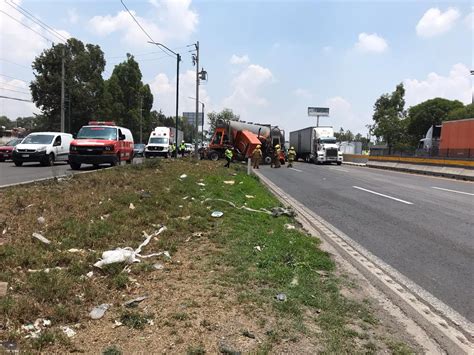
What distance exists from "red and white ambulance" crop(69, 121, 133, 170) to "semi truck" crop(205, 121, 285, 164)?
16798mm

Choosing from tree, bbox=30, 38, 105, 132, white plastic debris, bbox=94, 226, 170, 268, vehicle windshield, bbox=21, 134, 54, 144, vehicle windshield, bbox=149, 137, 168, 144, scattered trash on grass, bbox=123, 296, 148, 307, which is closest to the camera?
scattered trash on grass, bbox=123, 296, 148, 307

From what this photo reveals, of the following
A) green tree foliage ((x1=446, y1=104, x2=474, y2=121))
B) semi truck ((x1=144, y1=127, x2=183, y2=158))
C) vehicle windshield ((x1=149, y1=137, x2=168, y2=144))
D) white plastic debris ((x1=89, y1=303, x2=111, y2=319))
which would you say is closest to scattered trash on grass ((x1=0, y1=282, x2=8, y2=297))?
white plastic debris ((x1=89, y1=303, x2=111, y2=319))

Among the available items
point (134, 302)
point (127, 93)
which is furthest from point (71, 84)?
point (134, 302)

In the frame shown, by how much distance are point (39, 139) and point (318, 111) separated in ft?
274

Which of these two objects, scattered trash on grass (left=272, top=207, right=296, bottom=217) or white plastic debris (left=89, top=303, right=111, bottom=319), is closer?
white plastic debris (left=89, top=303, right=111, bottom=319)

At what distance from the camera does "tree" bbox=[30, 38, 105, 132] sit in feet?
192

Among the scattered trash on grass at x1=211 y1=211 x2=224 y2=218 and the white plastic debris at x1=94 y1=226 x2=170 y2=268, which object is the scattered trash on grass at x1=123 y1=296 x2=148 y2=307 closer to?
the white plastic debris at x1=94 y1=226 x2=170 y2=268

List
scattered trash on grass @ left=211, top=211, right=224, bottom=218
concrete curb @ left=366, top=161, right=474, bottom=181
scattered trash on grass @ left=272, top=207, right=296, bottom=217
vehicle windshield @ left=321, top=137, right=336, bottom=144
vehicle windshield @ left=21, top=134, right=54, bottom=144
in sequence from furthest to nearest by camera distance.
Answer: vehicle windshield @ left=321, top=137, right=336, bottom=144 → concrete curb @ left=366, top=161, right=474, bottom=181 → vehicle windshield @ left=21, top=134, right=54, bottom=144 → scattered trash on grass @ left=272, top=207, right=296, bottom=217 → scattered trash on grass @ left=211, top=211, right=224, bottom=218

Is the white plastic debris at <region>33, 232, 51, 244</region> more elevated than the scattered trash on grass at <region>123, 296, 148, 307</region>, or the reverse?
the white plastic debris at <region>33, 232, 51, 244</region>

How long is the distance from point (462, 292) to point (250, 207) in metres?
5.74

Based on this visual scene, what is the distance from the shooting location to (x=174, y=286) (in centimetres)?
473

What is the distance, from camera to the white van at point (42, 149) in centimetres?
2239

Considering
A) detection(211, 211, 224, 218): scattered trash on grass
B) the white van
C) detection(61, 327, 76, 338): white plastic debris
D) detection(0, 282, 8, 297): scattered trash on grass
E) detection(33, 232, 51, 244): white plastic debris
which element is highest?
the white van

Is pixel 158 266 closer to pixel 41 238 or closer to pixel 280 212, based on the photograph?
pixel 41 238
